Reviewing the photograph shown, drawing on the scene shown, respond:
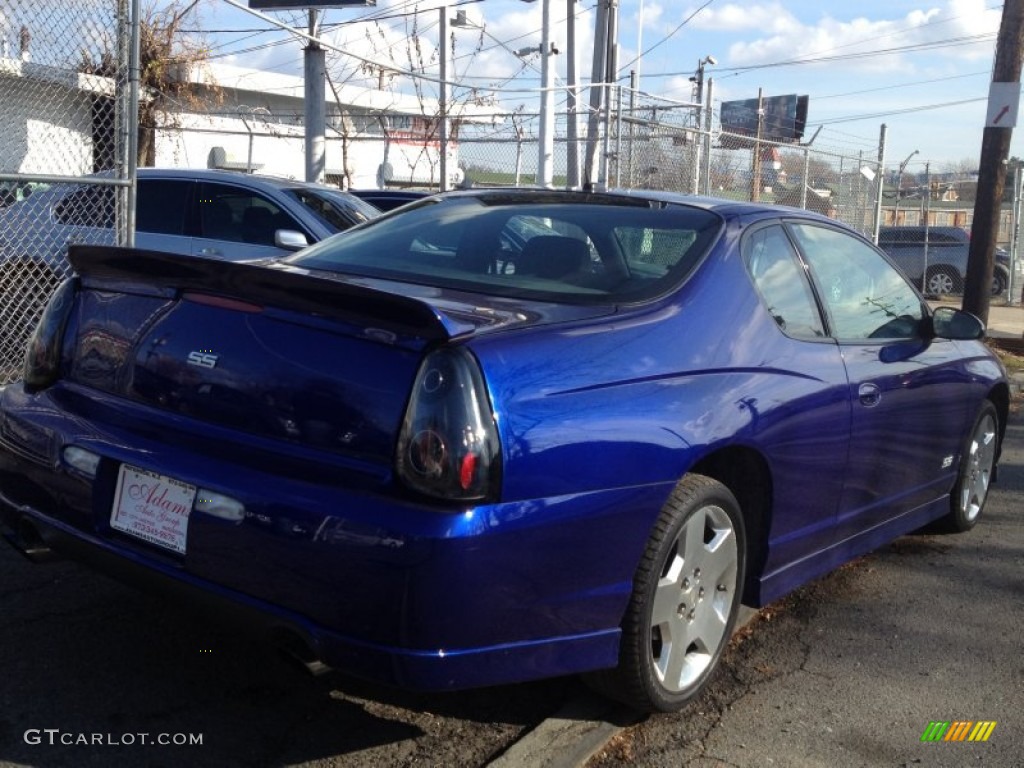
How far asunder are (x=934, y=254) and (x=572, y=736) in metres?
20.4

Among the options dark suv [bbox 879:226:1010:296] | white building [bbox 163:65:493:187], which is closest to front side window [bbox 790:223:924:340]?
white building [bbox 163:65:493:187]

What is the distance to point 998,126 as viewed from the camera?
1227cm

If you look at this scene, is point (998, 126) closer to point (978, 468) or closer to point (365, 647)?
point (978, 468)

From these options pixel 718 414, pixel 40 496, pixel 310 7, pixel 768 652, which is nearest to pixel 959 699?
pixel 768 652

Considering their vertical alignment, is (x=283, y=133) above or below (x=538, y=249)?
above

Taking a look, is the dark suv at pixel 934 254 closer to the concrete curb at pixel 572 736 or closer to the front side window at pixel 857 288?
the front side window at pixel 857 288

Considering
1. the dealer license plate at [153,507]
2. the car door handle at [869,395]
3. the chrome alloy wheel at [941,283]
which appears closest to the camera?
the dealer license plate at [153,507]

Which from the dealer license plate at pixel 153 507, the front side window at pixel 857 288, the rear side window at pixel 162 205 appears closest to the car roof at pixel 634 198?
the front side window at pixel 857 288

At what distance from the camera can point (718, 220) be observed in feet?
12.9

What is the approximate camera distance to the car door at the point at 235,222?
362 inches

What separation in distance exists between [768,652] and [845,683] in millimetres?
325

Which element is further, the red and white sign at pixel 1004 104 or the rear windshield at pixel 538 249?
the red and white sign at pixel 1004 104

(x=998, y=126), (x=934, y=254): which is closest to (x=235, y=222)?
(x=998, y=126)

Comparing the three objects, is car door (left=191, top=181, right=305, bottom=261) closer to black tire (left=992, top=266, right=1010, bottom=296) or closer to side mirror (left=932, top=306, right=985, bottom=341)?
side mirror (left=932, top=306, right=985, bottom=341)
